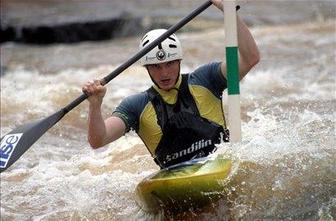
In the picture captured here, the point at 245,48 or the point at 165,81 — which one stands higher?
the point at 245,48

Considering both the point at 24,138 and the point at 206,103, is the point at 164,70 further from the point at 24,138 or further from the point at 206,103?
the point at 24,138

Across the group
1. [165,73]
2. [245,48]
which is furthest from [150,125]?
[245,48]

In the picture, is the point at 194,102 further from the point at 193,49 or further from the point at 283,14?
the point at 283,14

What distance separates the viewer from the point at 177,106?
4.65 meters

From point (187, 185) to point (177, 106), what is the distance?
568 millimetres

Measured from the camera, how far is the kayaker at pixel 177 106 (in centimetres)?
455

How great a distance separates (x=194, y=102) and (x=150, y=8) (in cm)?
1212

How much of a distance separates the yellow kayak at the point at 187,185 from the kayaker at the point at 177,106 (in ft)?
0.53

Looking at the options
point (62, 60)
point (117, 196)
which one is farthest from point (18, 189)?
point (62, 60)

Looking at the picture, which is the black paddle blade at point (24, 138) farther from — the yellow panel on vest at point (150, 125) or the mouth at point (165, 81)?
the mouth at point (165, 81)

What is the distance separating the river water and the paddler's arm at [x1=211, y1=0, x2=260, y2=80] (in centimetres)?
50

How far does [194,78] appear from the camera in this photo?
473 centimetres

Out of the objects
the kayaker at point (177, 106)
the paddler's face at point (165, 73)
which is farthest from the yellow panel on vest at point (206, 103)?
the paddler's face at point (165, 73)

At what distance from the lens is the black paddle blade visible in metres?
4.65
